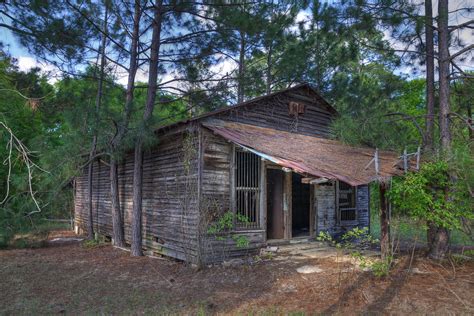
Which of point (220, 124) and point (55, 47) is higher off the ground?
point (55, 47)

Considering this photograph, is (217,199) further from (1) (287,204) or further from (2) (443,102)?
(2) (443,102)

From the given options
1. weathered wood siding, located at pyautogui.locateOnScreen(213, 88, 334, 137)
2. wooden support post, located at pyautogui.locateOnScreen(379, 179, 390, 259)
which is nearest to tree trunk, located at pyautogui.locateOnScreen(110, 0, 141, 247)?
weathered wood siding, located at pyautogui.locateOnScreen(213, 88, 334, 137)

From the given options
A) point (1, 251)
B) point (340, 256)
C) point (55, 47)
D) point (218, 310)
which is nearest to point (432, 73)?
point (340, 256)

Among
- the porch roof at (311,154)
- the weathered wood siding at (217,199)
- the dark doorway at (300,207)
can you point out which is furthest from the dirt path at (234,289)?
the dark doorway at (300,207)

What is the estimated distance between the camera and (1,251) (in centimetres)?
1095

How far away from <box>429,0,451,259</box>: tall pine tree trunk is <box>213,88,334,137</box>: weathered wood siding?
422cm

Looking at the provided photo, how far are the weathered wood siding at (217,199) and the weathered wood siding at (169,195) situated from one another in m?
0.23

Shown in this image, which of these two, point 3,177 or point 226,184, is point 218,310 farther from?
point 3,177

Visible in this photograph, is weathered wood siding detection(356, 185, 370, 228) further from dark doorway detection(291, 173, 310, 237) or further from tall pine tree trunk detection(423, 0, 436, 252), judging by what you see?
tall pine tree trunk detection(423, 0, 436, 252)

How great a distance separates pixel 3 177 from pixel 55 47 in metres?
16.6

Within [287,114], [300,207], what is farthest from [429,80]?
[300,207]

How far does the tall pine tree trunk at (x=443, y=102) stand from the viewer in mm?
7559

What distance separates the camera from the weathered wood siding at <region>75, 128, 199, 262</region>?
26.6ft

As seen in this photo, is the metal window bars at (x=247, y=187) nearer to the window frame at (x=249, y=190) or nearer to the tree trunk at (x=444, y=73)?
the window frame at (x=249, y=190)
